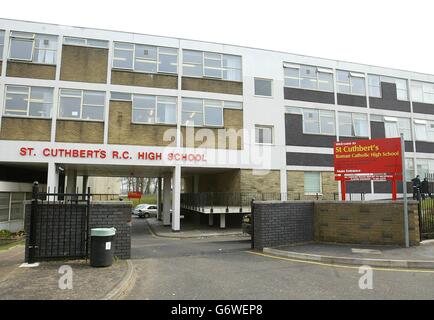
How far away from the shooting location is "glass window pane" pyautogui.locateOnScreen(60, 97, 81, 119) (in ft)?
64.4

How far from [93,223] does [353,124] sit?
20540mm

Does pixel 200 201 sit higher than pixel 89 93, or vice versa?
pixel 89 93

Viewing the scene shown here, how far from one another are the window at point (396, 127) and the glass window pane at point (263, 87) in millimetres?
9637

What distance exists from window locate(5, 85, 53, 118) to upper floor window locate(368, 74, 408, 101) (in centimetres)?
2192

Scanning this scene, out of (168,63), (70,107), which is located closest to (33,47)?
(70,107)

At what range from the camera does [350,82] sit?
83.3 feet

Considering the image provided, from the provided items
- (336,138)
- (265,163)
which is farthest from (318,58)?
(265,163)

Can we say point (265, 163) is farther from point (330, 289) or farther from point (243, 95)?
point (330, 289)

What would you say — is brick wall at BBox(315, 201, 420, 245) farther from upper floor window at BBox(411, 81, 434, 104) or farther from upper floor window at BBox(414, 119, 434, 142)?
upper floor window at BBox(411, 81, 434, 104)

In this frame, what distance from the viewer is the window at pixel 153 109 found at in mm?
20562

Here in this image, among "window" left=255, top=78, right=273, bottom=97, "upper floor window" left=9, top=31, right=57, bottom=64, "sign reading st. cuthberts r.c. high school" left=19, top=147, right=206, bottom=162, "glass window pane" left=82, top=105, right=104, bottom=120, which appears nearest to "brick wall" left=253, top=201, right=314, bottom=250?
"sign reading st. cuthberts r.c. high school" left=19, top=147, right=206, bottom=162

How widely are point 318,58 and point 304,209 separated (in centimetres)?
1550

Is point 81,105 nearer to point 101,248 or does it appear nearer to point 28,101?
point 28,101

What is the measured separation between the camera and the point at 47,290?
258 inches
